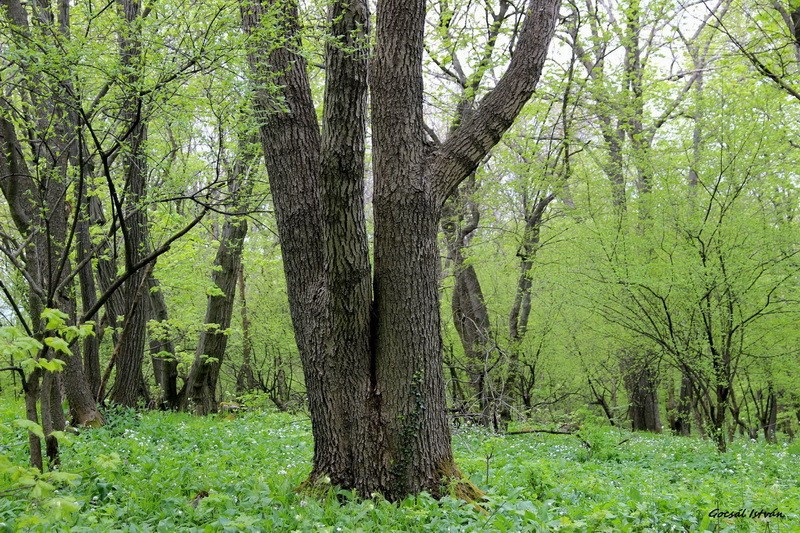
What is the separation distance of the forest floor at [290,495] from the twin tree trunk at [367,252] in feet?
1.26

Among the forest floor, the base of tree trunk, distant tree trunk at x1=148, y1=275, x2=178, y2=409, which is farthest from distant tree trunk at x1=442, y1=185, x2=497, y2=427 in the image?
the base of tree trunk

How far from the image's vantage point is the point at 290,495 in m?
3.95

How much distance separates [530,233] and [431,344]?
7.92 metres

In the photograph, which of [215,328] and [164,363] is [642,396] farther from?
[164,363]

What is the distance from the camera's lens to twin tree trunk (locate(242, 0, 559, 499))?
3.90m

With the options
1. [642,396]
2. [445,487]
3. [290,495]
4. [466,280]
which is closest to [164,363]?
[466,280]

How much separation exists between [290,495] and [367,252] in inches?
71.1

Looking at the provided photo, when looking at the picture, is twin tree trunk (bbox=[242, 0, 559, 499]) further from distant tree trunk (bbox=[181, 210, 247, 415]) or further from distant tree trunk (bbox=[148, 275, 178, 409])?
Result: distant tree trunk (bbox=[148, 275, 178, 409])

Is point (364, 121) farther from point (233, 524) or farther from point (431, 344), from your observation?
point (233, 524)

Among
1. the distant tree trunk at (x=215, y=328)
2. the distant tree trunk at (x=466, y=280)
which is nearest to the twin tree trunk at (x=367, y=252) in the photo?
the distant tree trunk at (x=215, y=328)

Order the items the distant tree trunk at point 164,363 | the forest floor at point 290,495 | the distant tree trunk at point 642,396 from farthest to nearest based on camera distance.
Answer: the distant tree trunk at point 642,396 → the distant tree trunk at point 164,363 → the forest floor at point 290,495

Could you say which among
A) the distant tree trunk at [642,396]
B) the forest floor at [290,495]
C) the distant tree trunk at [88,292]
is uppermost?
the distant tree trunk at [88,292]

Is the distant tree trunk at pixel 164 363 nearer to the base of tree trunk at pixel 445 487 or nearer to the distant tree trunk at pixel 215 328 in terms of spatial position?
the distant tree trunk at pixel 215 328

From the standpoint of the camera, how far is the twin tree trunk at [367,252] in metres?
3.90
